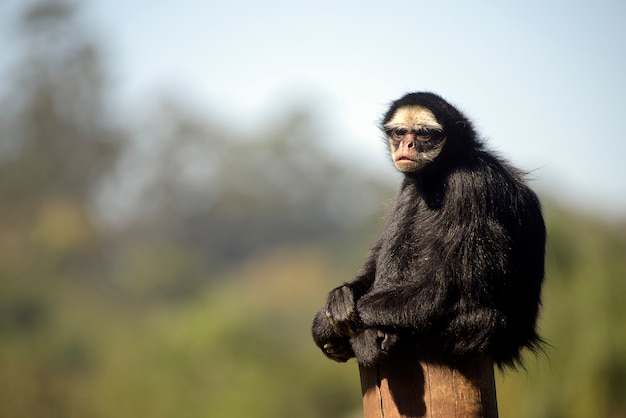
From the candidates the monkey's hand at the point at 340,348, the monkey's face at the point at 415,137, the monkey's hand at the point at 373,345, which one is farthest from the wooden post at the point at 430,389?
the monkey's face at the point at 415,137

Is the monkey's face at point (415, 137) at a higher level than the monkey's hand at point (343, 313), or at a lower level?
higher

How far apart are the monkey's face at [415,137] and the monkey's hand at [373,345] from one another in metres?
1.90

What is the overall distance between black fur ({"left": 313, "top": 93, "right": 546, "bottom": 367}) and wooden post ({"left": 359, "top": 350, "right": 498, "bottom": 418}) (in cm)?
13

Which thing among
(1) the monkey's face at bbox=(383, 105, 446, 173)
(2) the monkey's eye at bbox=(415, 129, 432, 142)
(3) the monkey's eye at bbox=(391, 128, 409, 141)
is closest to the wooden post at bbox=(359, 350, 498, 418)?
(1) the monkey's face at bbox=(383, 105, 446, 173)

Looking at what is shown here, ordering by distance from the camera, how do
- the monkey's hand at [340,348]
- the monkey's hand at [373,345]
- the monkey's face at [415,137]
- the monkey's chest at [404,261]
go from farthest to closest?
the monkey's face at [415,137] → the monkey's hand at [340,348] → the monkey's chest at [404,261] → the monkey's hand at [373,345]

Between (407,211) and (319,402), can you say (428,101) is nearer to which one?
(407,211)

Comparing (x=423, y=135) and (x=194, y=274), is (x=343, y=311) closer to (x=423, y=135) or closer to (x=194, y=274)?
(x=423, y=135)

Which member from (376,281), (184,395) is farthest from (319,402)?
(376,281)

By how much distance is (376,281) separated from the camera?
8648mm

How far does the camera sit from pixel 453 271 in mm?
7898

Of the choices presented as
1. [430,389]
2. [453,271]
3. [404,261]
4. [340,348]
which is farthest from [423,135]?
[430,389]

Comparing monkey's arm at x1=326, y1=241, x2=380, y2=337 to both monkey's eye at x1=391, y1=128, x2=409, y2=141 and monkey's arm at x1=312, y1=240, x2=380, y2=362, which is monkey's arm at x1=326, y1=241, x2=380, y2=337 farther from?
monkey's eye at x1=391, y1=128, x2=409, y2=141

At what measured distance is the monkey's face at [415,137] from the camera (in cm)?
881

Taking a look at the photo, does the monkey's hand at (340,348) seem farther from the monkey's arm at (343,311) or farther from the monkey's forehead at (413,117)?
the monkey's forehead at (413,117)
